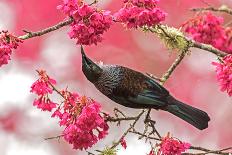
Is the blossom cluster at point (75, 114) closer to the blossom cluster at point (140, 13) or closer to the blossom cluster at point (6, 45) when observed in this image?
the blossom cluster at point (6, 45)

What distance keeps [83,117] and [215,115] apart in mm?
3310

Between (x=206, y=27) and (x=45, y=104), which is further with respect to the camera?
(x=45, y=104)

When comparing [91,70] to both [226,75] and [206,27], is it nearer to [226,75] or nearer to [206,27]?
[226,75]

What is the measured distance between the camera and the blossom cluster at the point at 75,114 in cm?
243

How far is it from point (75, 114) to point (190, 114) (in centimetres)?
96

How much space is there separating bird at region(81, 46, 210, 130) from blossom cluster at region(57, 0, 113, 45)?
1.94 feet

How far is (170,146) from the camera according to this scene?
243cm

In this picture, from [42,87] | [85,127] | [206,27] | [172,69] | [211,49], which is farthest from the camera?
[172,69]

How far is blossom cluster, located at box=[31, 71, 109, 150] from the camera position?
2.43 metres

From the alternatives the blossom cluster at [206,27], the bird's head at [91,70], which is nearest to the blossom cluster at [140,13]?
the blossom cluster at [206,27]

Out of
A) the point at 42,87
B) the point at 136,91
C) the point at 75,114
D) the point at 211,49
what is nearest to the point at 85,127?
the point at 75,114

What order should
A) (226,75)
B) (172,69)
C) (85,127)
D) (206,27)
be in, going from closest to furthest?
(206,27), (226,75), (85,127), (172,69)

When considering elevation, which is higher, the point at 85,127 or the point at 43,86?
the point at 43,86

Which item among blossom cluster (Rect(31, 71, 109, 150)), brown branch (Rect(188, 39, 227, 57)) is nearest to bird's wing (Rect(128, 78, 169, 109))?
brown branch (Rect(188, 39, 227, 57))
